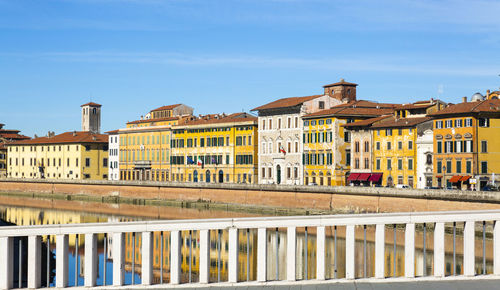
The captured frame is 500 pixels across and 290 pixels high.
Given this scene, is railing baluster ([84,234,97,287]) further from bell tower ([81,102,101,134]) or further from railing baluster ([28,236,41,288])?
bell tower ([81,102,101,134])

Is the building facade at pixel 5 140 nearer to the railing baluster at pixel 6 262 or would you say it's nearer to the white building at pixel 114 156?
the white building at pixel 114 156

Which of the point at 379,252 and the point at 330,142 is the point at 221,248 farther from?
the point at 330,142

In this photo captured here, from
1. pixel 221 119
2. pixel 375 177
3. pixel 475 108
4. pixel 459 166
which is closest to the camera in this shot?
pixel 475 108

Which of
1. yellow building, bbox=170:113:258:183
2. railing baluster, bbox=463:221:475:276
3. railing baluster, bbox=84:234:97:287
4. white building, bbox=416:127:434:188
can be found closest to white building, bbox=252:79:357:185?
yellow building, bbox=170:113:258:183

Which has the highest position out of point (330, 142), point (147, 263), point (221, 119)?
point (221, 119)

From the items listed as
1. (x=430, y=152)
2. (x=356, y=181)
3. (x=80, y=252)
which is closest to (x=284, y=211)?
(x=356, y=181)

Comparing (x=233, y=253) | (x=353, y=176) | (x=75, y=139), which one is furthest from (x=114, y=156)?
(x=233, y=253)

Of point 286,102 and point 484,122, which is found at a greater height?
point 286,102

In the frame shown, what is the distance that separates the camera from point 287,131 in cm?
8262

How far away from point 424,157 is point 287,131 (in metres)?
20.0

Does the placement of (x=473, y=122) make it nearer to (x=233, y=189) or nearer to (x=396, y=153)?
(x=396, y=153)

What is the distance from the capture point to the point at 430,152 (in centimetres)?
6500

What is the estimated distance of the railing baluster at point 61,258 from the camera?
1903 cm

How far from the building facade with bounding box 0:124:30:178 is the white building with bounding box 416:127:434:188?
257 feet
